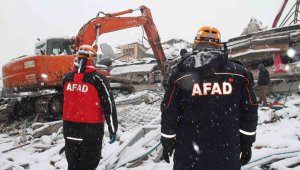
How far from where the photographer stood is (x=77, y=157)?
3631mm

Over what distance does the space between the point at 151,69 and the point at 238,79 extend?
38.8 ft

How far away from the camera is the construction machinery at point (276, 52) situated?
9.88m

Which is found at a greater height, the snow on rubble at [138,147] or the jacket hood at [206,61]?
the jacket hood at [206,61]

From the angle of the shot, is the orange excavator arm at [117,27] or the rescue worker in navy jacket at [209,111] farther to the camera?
the orange excavator arm at [117,27]

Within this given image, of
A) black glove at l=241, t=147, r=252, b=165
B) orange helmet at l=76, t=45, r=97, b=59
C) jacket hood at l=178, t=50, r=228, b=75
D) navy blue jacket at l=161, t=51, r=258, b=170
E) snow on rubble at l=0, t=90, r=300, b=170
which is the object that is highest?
orange helmet at l=76, t=45, r=97, b=59

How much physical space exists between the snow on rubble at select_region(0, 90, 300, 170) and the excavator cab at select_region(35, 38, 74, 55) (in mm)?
3290

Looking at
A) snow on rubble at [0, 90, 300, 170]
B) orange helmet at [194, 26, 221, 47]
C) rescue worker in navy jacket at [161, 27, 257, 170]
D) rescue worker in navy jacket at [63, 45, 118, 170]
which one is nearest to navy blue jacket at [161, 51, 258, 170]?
rescue worker in navy jacket at [161, 27, 257, 170]

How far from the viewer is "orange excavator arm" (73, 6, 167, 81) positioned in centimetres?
948

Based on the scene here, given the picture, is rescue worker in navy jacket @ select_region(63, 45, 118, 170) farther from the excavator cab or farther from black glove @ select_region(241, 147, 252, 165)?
the excavator cab

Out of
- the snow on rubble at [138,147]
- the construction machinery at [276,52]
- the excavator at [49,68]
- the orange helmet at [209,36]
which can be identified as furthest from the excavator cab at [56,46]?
the orange helmet at [209,36]

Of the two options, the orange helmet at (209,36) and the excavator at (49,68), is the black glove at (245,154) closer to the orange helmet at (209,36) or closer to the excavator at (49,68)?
the orange helmet at (209,36)

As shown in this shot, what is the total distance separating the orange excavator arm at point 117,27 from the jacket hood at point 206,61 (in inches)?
286

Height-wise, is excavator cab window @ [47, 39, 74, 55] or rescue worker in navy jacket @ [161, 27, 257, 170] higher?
excavator cab window @ [47, 39, 74, 55]

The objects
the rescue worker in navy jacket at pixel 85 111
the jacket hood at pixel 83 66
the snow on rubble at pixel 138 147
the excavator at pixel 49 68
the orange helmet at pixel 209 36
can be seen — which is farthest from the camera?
the excavator at pixel 49 68
